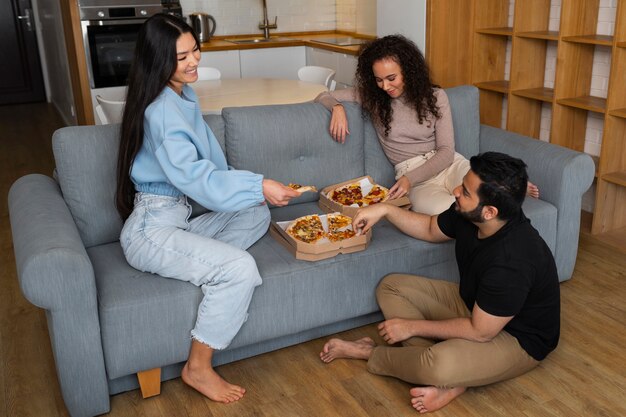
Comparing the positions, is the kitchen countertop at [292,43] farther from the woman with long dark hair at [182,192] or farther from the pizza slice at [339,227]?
the woman with long dark hair at [182,192]

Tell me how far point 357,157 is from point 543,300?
1.17 meters

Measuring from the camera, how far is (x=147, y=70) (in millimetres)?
2227

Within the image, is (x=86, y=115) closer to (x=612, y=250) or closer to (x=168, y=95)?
(x=168, y=95)

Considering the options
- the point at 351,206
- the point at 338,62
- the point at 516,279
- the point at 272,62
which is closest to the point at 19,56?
the point at 272,62

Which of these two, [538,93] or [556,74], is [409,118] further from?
[538,93]

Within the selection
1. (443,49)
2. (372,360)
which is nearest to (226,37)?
(443,49)

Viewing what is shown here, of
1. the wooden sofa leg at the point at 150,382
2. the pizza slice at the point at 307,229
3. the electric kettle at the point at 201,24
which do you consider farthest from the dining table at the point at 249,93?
the electric kettle at the point at 201,24

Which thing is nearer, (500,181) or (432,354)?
(500,181)

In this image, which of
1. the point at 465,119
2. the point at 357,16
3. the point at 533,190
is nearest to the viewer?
the point at 533,190

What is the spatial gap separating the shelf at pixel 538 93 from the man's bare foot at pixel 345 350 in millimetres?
2017

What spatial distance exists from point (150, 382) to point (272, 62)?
12.9ft

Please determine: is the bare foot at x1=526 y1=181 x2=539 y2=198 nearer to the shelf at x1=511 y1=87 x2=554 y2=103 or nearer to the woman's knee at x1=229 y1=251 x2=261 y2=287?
the shelf at x1=511 y1=87 x2=554 y2=103

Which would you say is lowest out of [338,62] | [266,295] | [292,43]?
[266,295]

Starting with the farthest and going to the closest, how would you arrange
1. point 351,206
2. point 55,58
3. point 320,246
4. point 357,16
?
point 55,58, point 357,16, point 351,206, point 320,246
